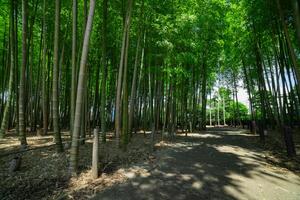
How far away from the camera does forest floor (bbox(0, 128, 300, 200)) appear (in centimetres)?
360

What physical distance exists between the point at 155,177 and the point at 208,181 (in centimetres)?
85

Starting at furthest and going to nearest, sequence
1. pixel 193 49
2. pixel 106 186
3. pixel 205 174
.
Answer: pixel 193 49
pixel 205 174
pixel 106 186

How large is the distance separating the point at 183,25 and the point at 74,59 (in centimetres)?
457

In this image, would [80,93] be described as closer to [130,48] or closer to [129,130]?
[129,130]

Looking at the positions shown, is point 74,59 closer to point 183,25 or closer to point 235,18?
point 183,25

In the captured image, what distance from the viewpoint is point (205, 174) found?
4.36 metres

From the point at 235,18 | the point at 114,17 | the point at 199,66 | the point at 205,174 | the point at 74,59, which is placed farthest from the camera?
the point at 199,66

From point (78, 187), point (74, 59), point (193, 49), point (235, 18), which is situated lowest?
point (78, 187)

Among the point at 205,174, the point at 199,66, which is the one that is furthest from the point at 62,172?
the point at 199,66

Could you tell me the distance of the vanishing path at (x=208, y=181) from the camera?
3.53 meters

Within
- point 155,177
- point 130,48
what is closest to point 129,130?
point 155,177

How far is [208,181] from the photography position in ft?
13.2

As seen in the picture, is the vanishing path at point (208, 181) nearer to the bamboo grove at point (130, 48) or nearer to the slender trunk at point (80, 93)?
the slender trunk at point (80, 93)

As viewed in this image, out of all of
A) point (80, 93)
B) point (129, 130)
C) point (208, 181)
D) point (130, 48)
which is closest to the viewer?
point (208, 181)
